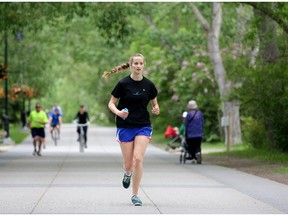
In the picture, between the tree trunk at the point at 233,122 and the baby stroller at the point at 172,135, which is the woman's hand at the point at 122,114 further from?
the tree trunk at the point at 233,122

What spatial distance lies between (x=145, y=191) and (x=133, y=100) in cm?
318

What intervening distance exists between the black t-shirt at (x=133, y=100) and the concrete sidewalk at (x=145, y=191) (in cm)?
113

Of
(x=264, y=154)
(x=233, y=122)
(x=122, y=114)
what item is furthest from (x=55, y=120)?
(x=122, y=114)

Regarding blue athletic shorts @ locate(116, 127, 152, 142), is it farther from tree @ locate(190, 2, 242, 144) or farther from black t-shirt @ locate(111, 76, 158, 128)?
tree @ locate(190, 2, 242, 144)

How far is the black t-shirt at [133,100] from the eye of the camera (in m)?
12.0

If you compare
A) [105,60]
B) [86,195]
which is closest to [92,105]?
[105,60]

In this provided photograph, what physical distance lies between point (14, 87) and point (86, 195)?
3801 centimetres

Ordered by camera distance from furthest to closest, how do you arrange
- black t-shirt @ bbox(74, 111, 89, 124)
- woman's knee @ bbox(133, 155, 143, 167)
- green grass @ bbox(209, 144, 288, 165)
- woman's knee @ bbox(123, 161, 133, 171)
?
black t-shirt @ bbox(74, 111, 89, 124), green grass @ bbox(209, 144, 288, 165), woman's knee @ bbox(123, 161, 133, 171), woman's knee @ bbox(133, 155, 143, 167)

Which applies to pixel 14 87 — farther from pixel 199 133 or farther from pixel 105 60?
pixel 199 133

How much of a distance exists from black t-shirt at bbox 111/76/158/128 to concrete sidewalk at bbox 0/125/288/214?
113cm

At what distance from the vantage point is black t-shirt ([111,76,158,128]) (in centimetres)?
1204

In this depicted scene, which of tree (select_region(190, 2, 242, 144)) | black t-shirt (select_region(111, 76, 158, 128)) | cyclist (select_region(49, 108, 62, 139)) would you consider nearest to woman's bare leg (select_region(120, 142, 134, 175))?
black t-shirt (select_region(111, 76, 158, 128))

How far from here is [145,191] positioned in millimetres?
14859

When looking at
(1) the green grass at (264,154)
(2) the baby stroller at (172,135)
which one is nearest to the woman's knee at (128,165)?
(1) the green grass at (264,154)
